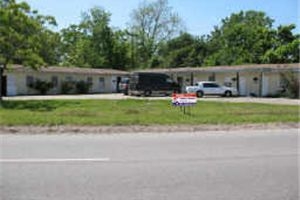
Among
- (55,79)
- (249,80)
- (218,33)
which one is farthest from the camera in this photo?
(218,33)

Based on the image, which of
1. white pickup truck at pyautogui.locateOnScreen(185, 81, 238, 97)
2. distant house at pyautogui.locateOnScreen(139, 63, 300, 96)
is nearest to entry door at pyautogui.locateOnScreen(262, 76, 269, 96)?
distant house at pyautogui.locateOnScreen(139, 63, 300, 96)

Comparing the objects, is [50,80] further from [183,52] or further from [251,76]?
[183,52]

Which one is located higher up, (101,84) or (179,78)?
(179,78)

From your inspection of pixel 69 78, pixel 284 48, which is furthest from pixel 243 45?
pixel 69 78

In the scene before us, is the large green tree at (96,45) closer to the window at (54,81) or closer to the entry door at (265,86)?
the window at (54,81)

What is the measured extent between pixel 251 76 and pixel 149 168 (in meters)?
43.8

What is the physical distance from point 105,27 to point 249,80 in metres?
32.7

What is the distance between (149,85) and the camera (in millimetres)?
47781

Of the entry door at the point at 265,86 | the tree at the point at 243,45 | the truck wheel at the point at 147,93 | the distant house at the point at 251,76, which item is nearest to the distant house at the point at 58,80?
the distant house at the point at 251,76

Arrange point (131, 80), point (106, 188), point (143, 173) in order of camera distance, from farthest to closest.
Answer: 1. point (131, 80)
2. point (143, 173)
3. point (106, 188)

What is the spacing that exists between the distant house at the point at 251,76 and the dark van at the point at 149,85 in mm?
7648

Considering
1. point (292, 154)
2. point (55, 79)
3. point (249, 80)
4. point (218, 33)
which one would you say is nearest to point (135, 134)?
point (292, 154)

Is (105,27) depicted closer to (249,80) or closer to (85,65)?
(85,65)

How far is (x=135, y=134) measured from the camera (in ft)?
52.9
